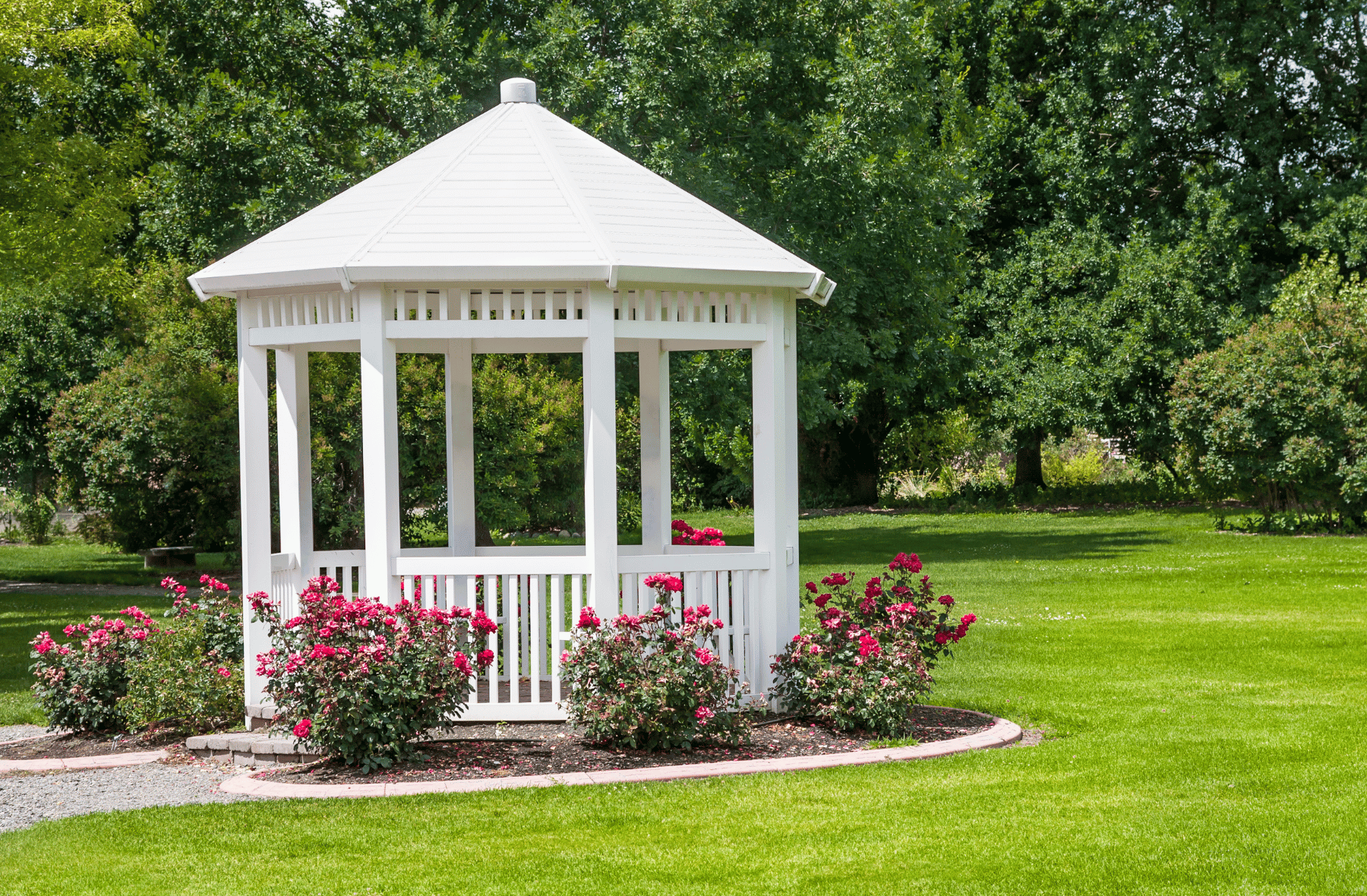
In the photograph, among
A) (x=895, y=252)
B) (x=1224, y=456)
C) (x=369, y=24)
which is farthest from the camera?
(x=1224, y=456)

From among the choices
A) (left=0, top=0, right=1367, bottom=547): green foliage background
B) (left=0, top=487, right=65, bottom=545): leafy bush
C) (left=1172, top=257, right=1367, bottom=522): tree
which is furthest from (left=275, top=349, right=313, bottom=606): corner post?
(left=0, top=487, right=65, bottom=545): leafy bush

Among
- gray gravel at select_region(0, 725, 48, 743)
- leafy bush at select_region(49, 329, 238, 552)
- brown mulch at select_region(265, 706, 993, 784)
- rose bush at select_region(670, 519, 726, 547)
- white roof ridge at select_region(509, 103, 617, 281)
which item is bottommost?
gray gravel at select_region(0, 725, 48, 743)

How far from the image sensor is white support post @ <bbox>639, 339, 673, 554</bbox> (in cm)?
945

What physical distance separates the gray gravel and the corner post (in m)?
1.93

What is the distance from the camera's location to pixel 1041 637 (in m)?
12.1

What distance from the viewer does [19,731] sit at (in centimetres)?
880

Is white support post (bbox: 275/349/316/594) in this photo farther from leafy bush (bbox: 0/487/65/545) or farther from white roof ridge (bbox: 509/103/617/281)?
leafy bush (bbox: 0/487/65/545)

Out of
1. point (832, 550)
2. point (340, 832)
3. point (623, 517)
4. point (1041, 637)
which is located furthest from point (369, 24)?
point (340, 832)

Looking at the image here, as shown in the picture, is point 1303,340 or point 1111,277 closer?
point 1303,340

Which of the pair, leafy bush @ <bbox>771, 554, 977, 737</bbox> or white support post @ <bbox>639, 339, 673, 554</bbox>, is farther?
white support post @ <bbox>639, 339, 673, 554</bbox>

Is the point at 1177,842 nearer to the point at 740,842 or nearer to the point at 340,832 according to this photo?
the point at 740,842

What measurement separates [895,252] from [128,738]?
1551cm

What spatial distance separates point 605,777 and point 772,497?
219 centimetres

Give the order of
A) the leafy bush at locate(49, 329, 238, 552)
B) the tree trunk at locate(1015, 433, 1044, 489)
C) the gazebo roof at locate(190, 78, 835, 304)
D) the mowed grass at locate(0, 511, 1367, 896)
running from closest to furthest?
the mowed grass at locate(0, 511, 1367, 896) → the gazebo roof at locate(190, 78, 835, 304) → the leafy bush at locate(49, 329, 238, 552) → the tree trunk at locate(1015, 433, 1044, 489)
